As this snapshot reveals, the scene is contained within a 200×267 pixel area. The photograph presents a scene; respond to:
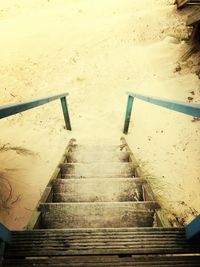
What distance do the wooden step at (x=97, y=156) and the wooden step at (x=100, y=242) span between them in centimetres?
277

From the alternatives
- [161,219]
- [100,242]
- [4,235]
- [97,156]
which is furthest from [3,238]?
[97,156]

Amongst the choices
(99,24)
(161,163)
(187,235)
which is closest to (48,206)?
(187,235)

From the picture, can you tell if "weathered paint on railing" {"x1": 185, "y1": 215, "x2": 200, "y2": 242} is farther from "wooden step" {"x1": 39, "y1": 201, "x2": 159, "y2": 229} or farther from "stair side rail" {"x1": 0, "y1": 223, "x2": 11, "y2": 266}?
"stair side rail" {"x1": 0, "y1": 223, "x2": 11, "y2": 266}

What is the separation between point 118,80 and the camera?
7.54 metres

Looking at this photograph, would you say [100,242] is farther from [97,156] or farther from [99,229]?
[97,156]

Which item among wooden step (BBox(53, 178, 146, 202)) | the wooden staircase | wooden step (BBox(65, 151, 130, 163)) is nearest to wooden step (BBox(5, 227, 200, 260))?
the wooden staircase

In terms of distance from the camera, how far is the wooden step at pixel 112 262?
1.31 m

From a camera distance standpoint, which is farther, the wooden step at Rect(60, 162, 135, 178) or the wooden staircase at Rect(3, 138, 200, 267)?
the wooden step at Rect(60, 162, 135, 178)

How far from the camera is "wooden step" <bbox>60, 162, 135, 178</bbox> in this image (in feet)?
11.6

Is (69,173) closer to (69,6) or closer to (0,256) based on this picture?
(0,256)

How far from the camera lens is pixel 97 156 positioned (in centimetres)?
443

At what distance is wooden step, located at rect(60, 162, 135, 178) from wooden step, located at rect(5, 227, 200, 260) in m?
1.94

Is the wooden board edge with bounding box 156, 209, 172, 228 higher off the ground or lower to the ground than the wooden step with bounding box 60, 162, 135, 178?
higher

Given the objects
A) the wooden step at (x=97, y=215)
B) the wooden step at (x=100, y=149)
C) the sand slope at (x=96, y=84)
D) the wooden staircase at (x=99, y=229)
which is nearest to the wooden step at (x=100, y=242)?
the wooden staircase at (x=99, y=229)
